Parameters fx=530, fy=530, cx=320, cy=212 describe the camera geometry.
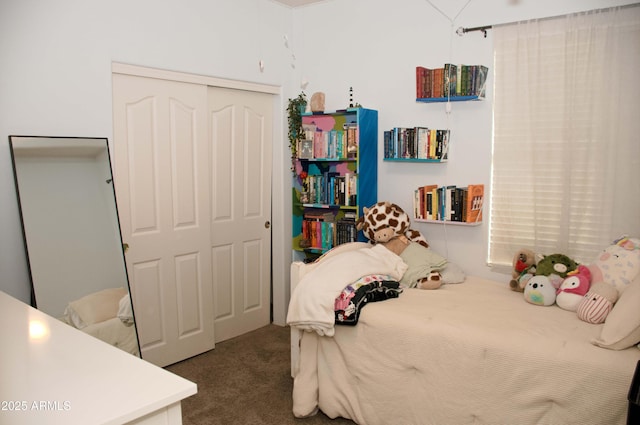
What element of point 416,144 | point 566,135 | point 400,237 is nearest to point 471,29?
point 416,144

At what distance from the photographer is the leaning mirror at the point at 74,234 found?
110 inches

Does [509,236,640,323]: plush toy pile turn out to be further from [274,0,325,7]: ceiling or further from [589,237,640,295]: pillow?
[274,0,325,7]: ceiling

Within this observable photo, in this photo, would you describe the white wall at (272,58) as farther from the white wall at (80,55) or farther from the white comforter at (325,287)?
the white comforter at (325,287)

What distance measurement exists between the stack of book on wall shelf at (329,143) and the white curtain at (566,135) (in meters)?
1.04

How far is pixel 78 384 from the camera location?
1.40 m

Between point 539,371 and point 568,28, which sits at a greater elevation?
point 568,28

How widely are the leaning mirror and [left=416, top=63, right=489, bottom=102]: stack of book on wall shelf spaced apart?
213cm

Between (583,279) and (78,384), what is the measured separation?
8.31ft

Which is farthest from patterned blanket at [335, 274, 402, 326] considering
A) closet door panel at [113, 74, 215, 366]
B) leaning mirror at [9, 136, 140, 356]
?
closet door panel at [113, 74, 215, 366]

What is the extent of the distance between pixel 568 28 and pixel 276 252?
2.75 m

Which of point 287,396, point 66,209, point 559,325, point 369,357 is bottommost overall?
point 287,396

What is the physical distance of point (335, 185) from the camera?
13.6 ft

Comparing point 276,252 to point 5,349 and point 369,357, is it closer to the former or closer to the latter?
point 369,357

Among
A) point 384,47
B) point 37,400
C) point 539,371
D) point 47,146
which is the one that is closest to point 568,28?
point 384,47
